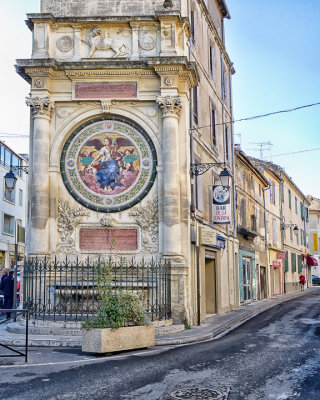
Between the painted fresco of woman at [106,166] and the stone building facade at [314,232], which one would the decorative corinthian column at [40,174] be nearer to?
the painted fresco of woman at [106,166]

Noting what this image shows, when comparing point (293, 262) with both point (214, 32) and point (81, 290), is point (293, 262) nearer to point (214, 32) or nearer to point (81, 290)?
point (214, 32)

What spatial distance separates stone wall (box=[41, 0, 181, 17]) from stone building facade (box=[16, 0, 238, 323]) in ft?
0.11

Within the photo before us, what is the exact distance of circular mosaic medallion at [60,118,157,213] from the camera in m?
16.5

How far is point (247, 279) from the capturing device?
93.6ft

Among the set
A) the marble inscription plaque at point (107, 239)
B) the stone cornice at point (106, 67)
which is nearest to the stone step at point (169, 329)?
the marble inscription plaque at point (107, 239)

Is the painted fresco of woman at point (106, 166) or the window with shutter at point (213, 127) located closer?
→ the painted fresco of woman at point (106, 166)

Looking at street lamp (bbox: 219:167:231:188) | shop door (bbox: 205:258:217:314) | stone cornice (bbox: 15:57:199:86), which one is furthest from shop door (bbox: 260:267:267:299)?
stone cornice (bbox: 15:57:199:86)

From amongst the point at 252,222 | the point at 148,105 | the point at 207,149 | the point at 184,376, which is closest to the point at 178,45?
the point at 148,105

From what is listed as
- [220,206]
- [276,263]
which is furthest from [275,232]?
[220,206]

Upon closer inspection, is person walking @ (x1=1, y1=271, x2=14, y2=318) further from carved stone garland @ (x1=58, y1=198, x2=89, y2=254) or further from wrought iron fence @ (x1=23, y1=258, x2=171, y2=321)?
carved stone garland @ (x1=58, y1=198, x2=89, y2=254)

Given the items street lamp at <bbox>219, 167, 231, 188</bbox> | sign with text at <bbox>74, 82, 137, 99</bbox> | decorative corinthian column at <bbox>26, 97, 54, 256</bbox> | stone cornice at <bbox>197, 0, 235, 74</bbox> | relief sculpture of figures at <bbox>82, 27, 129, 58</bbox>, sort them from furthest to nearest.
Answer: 1. stone cornice at <bbox>197, 0, 235, 74</bbox>
2. street lamp at <bbox>219, 167, 231, 188</bbox>
3. relief sculpture of figures at <bbox>82, 27, 129, 58</bbox>
4. sign with text at <bbox>74, 82, 137, 99</bbox>
5. decorative corinthian column at <bbox>26, 97, 54, 256</bbox>

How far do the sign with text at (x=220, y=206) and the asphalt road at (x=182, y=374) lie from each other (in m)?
7.72

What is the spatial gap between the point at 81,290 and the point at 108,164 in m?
4.23

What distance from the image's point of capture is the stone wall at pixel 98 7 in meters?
17.2
